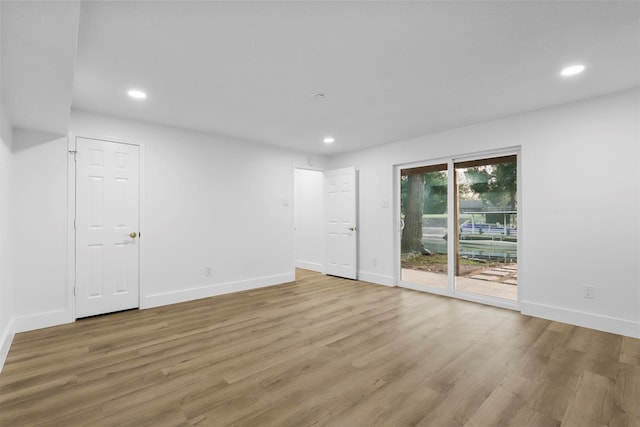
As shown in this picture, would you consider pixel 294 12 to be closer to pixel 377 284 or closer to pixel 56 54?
pixel 56 54

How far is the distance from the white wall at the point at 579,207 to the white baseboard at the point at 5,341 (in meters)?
5.21

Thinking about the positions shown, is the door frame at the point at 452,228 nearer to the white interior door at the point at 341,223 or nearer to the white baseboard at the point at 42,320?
the white interior door at the point at 341,223

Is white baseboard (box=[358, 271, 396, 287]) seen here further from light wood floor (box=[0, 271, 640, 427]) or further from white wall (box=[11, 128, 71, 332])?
white wall (box=[11, 128, 71, 332])

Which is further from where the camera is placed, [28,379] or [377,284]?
[377,284]

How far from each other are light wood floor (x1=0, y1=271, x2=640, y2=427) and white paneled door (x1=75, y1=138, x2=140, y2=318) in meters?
0.31

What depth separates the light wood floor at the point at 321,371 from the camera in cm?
180

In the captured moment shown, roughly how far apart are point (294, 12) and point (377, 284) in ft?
14.2

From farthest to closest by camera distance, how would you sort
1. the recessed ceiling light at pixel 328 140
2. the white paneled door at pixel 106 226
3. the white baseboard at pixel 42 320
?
the recessed ceiling light at pixel 328 140
the white paneled door at pixel 106 226
the white baseboard at pixel 42 320

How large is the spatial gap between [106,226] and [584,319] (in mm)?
5524

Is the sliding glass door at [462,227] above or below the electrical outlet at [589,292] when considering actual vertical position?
above

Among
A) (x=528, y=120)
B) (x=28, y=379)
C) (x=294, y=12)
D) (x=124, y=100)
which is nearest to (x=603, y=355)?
(x=528, y=120)

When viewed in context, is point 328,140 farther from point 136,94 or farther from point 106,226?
point 106,226

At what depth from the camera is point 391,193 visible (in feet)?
17.0

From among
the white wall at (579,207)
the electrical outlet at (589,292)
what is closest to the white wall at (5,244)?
the white wall at (579,207)
